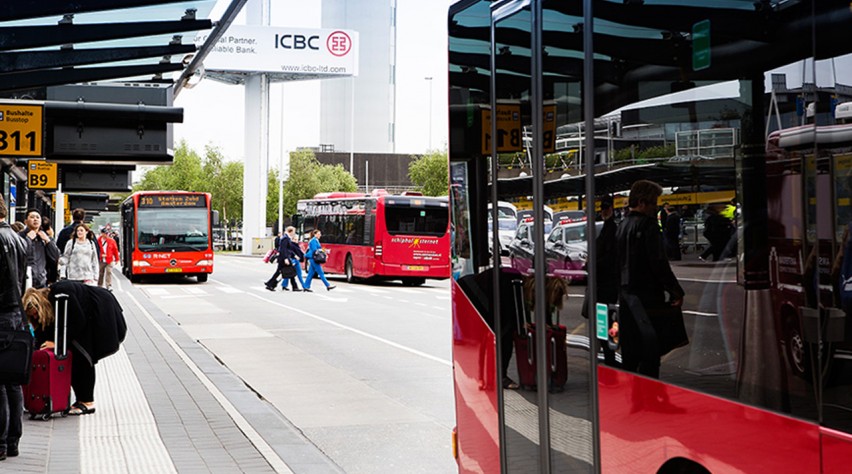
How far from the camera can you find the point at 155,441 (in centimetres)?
875

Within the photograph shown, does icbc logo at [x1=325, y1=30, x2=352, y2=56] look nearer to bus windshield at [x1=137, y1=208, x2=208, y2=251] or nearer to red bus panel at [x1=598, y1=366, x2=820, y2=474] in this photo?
bus windshield at [x1=137, y1=208, x2=208, y2=251]

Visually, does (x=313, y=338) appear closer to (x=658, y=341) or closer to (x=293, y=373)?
(x=293, y=373)

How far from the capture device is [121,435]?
356 inches

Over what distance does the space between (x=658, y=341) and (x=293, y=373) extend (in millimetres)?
10407

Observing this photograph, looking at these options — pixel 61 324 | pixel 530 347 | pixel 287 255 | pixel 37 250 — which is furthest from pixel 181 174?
pixel 530 347

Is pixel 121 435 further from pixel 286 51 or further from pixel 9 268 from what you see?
pixel 286 51

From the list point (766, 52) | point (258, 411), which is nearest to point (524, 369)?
point (766, 52)

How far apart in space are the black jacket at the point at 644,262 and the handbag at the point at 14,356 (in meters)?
5.12

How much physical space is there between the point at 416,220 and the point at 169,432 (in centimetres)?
2621

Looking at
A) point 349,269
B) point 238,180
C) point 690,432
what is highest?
point 238,180

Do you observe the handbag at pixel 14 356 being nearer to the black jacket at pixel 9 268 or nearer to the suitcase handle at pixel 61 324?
the black jacket at pixel 9 268

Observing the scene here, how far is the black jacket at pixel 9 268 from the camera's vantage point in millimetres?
7469

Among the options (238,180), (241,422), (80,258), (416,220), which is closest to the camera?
(241,422)

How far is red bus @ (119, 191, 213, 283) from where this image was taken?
3806 centimetres
